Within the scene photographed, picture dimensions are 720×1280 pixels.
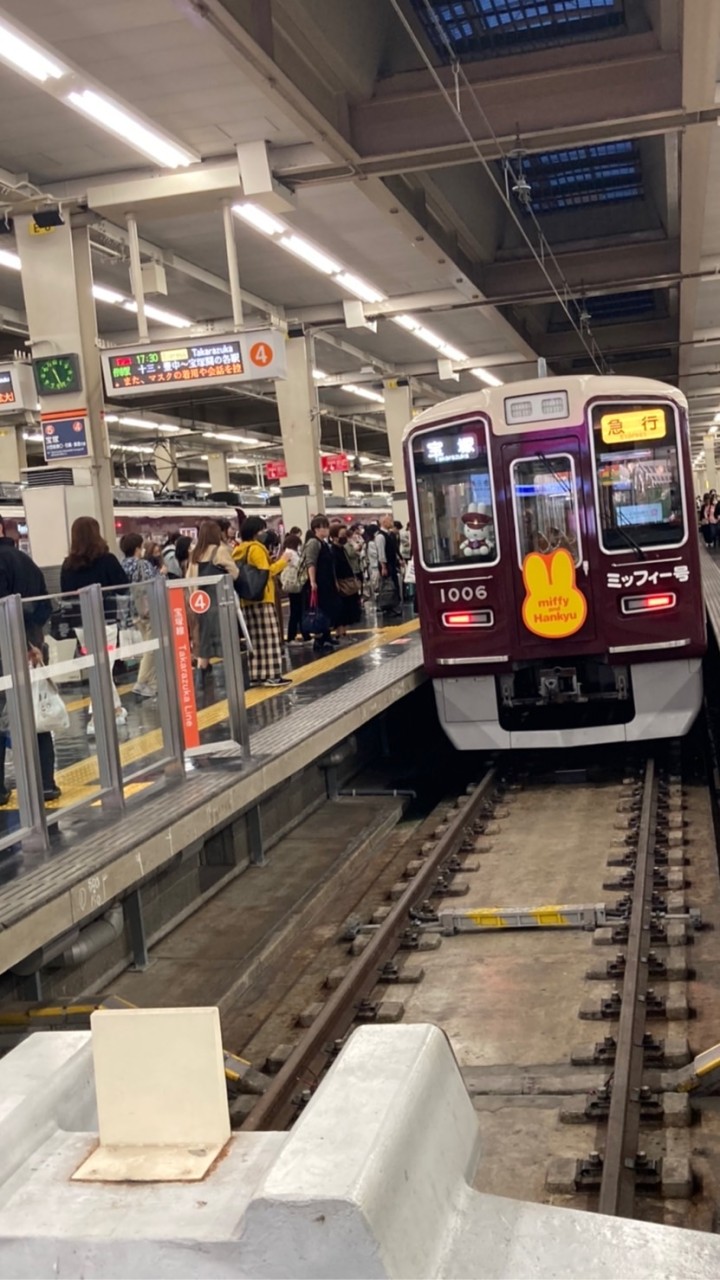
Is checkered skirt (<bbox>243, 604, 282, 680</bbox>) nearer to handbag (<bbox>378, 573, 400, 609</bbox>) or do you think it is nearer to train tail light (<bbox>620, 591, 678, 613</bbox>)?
train tail light (<bbox>620, 591, 678, 613</bbox>)

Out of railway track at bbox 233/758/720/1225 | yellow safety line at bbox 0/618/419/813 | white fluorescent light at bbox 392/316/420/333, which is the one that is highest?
white fluorescent light at bbox 392/316/420/333

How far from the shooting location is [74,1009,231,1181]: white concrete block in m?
1.39

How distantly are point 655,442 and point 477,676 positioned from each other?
2.22m

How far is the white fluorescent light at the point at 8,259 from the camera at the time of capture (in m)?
14.1

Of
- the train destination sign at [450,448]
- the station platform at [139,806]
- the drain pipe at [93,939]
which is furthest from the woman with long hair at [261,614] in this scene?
the drain pipe at [93,939]

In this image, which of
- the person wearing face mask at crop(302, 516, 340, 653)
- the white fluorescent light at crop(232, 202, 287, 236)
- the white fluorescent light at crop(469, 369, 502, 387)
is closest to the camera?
the white fluorescent light at crop(232, 202, 287, 236)

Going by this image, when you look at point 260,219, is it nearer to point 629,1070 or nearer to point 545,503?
point 545,503

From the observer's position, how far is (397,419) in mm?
26719

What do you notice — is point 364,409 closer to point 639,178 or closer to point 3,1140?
point 639,178

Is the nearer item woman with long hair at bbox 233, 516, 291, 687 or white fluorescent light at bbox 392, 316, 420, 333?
woman with long hair at bbox 233, 516, 291, 687

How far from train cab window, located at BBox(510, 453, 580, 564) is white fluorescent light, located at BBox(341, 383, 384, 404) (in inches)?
712

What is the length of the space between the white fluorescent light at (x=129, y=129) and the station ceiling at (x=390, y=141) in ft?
0.42

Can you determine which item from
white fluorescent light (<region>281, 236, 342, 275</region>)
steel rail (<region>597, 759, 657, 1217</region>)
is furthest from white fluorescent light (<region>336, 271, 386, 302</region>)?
steel rail (<region>597, 759, 657, 1217</region>)

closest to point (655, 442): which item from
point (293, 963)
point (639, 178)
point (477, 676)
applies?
point (477, 676)
